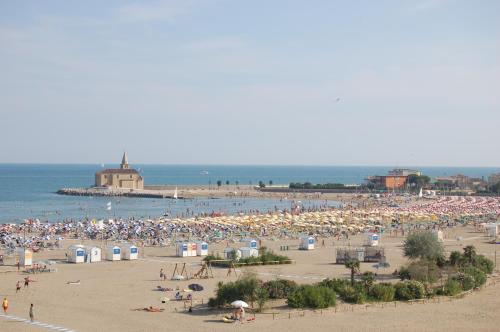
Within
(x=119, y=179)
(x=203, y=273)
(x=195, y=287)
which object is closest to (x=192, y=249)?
(x=203, y=273)

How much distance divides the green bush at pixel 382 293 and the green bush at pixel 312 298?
6.34 ft

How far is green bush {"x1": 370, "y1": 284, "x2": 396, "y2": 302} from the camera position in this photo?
Answer: 25.1m

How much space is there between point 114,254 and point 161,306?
12766 millimetres

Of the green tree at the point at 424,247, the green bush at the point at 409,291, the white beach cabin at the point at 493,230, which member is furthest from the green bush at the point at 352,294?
the white beach cabin at the point at 493,230

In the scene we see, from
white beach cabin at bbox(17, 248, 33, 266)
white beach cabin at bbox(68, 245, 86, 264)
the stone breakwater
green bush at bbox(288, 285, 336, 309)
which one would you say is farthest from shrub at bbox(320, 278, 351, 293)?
the stone breakwater

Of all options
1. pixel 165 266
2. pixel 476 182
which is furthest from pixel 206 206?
pixel 476 182

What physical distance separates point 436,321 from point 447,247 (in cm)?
Answer: 2226

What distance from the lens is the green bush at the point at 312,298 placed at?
23.6 m

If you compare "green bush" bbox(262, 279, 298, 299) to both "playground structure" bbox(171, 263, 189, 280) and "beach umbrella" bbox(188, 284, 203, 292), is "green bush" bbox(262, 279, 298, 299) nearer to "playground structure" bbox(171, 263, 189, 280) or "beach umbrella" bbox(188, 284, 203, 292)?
"beach umbrella" bbox(188, 284, 203, 292)

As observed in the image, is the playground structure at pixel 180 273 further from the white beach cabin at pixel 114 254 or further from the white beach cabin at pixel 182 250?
the white beach cabin at pixel 182 250

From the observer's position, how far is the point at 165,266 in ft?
112

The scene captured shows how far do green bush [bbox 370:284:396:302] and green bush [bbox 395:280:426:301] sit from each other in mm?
257

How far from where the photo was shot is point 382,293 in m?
25.2

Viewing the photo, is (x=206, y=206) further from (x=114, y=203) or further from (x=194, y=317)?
(x=194, y=317)
